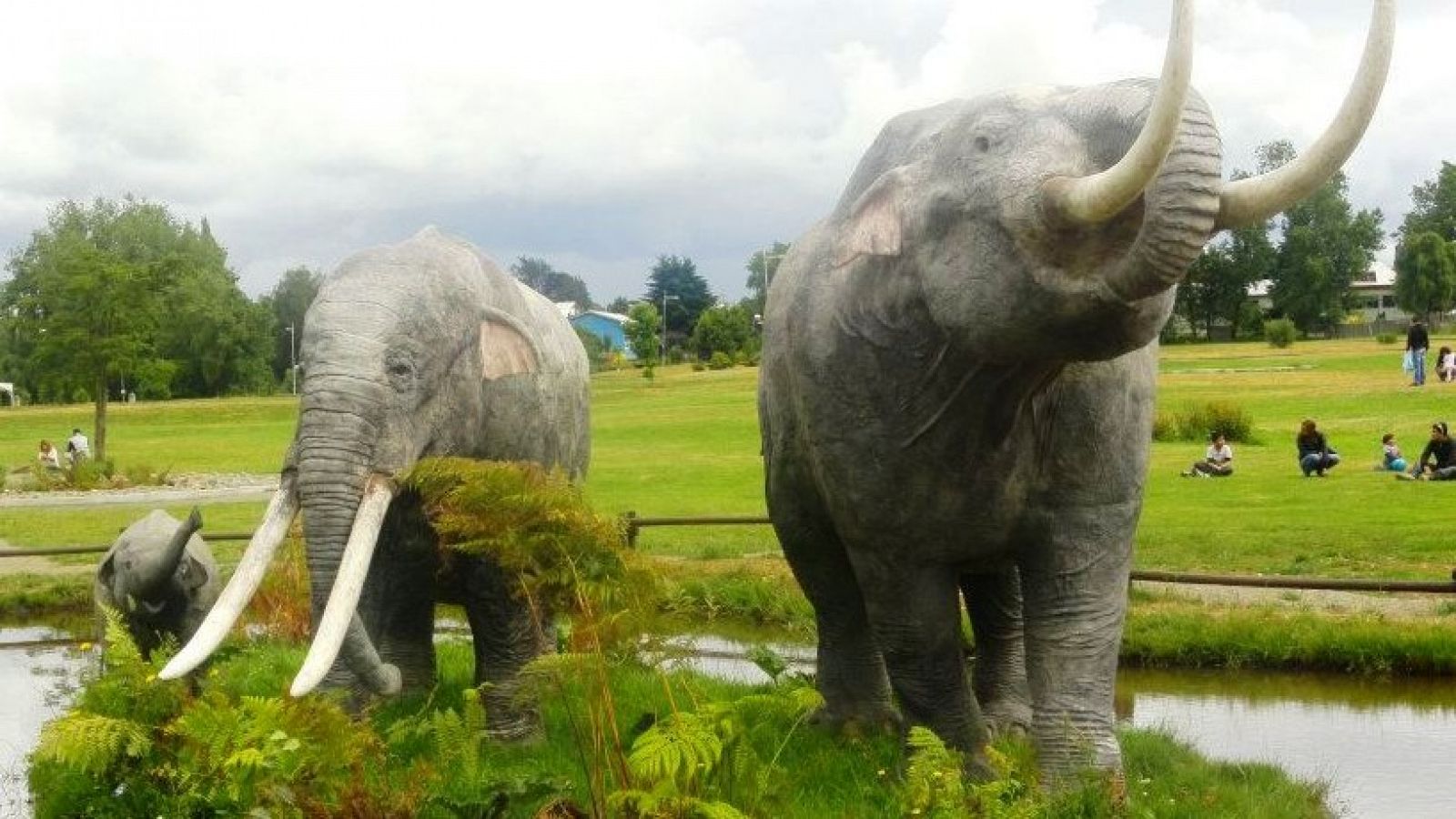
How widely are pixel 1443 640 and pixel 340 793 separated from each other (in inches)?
287

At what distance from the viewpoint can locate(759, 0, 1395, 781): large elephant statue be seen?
4.42m

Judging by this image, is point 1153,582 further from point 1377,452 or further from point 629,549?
point 1377,452

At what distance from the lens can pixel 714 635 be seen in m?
12.8

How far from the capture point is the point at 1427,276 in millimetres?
79625

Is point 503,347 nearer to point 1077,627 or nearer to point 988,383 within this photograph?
point 988,383

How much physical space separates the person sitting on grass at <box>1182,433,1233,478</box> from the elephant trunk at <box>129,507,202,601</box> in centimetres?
1539

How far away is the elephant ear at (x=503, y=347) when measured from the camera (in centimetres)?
730

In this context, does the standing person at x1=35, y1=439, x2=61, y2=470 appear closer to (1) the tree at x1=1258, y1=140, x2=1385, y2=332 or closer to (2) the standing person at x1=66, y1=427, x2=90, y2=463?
(2) the standing person at x1=66, y1=427, x2=90, y2=463

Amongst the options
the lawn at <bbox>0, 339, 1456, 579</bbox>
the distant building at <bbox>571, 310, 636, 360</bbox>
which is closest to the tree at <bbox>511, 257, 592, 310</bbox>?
the distant building at <bbox>571, 310, 636, 360</bbox>

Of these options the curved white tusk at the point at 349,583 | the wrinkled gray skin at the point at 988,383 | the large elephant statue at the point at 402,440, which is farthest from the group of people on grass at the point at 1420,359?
the curved white tusk at the point at 349,583

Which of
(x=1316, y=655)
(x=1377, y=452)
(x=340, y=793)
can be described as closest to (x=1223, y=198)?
(x=340, y=793)

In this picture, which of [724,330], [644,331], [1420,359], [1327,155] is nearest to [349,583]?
[1327,155]

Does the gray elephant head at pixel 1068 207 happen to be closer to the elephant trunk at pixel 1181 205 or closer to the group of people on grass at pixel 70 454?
the elephant trunk at pixel 1181 205

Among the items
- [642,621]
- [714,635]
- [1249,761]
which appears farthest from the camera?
[714,635]
